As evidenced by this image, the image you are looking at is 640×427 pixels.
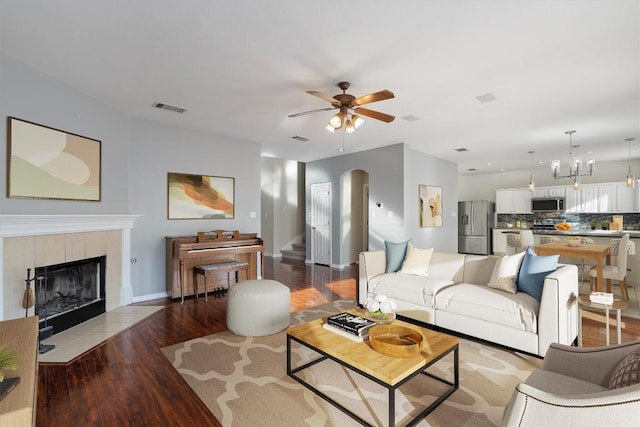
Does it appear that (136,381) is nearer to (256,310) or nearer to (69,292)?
(256,310)

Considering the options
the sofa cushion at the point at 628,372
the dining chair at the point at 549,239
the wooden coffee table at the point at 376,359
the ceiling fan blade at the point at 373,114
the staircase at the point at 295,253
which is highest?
the ceiling fan blade at the point at 373,114

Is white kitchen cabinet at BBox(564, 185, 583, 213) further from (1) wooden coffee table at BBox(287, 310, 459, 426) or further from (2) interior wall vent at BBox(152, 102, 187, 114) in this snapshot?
(2) interior wall vent at BBox(152, 102, 187, 114)

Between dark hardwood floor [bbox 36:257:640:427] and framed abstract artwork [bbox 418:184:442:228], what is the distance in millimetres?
3495

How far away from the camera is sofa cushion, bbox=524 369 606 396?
56.6 inches

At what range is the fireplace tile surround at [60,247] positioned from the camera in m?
2.76

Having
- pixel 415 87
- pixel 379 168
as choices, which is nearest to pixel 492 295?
pixel 415 87

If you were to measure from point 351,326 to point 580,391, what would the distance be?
4.19 ft

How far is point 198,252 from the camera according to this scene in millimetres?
4340

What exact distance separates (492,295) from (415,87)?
2253mm

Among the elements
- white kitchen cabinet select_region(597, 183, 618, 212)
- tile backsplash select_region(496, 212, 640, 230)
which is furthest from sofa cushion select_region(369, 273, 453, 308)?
Result: tile backsplash select_region(496, 212, 640, 230)

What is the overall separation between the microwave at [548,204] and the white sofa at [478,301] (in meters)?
6.52

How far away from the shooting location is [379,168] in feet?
20.8

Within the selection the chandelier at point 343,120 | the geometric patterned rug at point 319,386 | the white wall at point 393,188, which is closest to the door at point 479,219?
the white wall at point 393,188

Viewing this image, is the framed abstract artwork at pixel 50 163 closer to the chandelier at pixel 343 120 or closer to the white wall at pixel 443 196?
the chandelier at pixel 343 120
